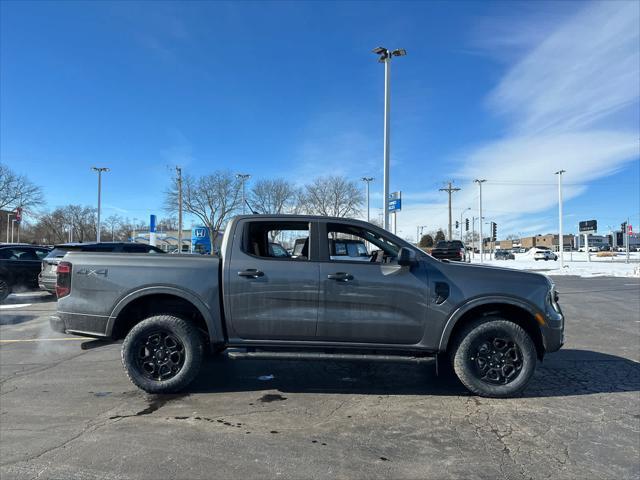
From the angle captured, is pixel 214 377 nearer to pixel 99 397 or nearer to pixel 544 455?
pixel 99 397

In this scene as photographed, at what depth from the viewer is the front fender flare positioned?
4465 millimetres

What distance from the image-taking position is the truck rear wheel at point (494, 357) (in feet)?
14.6

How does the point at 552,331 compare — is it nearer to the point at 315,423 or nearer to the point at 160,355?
the point at 315,423

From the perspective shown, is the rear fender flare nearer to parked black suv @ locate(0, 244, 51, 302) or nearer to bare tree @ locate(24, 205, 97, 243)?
parked black suv @ locate(0, 244, 51, 302)

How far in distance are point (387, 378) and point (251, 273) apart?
7.10 feet

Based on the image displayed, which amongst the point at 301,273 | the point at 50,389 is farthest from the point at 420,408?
the point at 50,389

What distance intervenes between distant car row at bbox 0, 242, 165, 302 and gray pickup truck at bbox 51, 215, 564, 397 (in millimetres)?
7854

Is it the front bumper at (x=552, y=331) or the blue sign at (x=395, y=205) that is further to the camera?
the blue sign at (x=395, y=205)

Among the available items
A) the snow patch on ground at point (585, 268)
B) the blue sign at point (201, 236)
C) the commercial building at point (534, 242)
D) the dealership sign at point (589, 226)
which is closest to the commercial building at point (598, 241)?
the commercial building at point (534, 242)

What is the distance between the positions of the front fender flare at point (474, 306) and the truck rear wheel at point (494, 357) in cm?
18

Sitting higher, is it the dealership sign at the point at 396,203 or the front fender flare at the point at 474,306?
the dealership sign at the point at 396,203

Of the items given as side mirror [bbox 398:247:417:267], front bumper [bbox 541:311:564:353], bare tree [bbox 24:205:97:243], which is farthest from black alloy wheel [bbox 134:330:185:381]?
bare tree [bbox 24:205:97:243]

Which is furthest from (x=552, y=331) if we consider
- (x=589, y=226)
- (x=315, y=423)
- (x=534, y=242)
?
(x=534, y=242)

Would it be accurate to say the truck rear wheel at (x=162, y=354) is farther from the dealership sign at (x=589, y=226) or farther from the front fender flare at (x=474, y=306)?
the dealership sign at (x=589, y=226)
